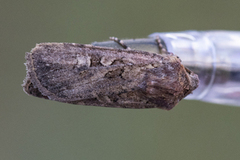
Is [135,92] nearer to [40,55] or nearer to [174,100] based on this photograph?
[174,100]

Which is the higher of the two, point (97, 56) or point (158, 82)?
point (97, 56)

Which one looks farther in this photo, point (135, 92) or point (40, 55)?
point (135, 92)

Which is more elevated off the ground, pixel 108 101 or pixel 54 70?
pixel 54 70

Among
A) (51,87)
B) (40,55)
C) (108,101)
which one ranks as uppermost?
(40,55)

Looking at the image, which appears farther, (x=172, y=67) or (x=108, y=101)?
(x=108, y=101)

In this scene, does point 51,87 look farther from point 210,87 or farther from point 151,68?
point 210,87

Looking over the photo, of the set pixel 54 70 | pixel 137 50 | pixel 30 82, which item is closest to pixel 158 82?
pixel 137 50

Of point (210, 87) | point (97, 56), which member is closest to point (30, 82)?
point (97, 56)
